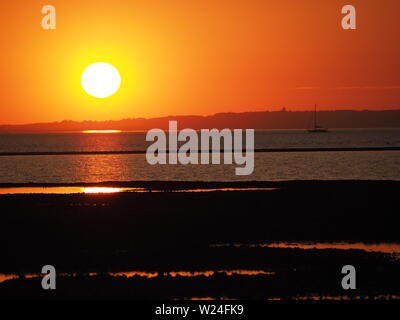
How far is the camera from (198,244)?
30.1 metres

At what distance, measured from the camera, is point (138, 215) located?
3975 cm

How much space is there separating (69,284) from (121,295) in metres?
2.46

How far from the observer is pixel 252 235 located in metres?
32.6

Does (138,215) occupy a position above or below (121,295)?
above

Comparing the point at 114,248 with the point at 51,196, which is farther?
the point at 51,196

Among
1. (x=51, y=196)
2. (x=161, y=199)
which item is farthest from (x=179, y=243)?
(x=51, y=196)

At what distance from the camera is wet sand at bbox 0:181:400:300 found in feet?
72.4

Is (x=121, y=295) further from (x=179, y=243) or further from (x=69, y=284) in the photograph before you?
(x=179, y=243)

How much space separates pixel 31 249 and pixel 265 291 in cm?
1230

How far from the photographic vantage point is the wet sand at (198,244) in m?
22.1
